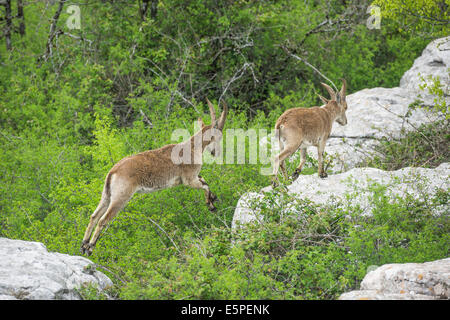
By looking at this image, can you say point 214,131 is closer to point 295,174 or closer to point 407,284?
point 295,174

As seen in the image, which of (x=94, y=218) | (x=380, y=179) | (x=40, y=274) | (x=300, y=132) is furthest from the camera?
(x=300, y=132)

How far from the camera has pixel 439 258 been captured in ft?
24.7

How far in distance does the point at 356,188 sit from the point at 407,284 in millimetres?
2699

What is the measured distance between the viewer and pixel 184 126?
12773 millimetres

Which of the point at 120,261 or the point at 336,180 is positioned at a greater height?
the point at 336,180

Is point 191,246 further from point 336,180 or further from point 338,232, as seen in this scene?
point 336,180

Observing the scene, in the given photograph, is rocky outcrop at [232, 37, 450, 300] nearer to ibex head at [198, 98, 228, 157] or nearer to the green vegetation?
the green vegetation

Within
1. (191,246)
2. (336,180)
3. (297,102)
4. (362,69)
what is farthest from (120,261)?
(362,69)

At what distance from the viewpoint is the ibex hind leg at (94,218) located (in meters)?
8.61

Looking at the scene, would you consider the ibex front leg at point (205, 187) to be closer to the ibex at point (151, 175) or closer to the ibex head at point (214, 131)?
the ibex at point (151, 175)

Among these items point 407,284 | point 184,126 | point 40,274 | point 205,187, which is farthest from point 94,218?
point 407,284

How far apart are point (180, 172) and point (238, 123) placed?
3.61 metres

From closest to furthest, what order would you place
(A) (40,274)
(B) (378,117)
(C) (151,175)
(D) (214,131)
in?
(A) (40,274), (C) (151,175), (D) (214,131), (B) (378,117)
